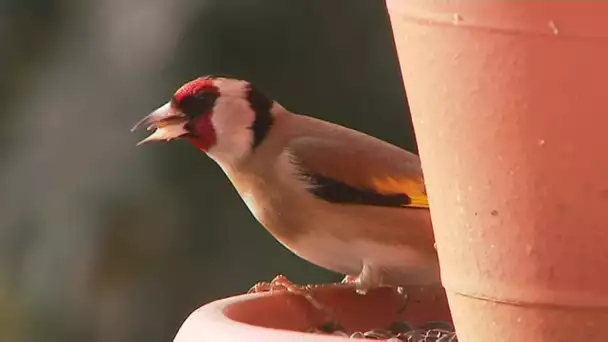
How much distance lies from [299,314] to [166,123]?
1.17 feet

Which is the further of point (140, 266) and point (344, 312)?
point (140, 266)

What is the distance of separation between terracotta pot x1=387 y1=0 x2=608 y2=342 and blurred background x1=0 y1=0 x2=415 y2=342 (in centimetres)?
116

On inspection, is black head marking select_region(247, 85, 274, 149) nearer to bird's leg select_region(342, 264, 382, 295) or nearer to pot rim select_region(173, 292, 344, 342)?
bird's leg select_region(342, 264, 382, 295)

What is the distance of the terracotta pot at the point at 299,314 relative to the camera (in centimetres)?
71

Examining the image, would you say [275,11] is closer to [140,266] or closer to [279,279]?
[140,266]

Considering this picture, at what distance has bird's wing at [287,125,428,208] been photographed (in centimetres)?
113

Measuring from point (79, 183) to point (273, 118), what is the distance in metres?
0.76

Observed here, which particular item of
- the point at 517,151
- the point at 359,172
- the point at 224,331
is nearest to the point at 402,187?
the point at 359,172

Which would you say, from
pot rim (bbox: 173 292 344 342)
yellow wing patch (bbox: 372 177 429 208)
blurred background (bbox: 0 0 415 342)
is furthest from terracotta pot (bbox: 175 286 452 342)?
blurred background (bbox: 0 0 415 342)

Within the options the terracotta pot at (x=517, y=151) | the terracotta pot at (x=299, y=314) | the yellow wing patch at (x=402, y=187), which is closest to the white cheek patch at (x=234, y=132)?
the yellow wing patch at (x=402, y=187)

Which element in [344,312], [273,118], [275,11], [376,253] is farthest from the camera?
[275,11]

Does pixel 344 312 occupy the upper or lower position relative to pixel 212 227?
upper

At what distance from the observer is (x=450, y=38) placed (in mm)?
549

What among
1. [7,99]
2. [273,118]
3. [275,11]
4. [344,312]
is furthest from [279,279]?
[7,99]
